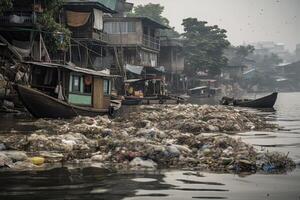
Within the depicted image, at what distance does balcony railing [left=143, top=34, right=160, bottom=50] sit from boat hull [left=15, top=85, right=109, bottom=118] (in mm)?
23882

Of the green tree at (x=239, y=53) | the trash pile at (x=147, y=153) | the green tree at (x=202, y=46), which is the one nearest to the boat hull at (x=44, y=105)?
the trash pile at (x=147, y=153)

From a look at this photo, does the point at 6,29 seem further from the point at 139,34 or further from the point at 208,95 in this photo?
the point at 208,95

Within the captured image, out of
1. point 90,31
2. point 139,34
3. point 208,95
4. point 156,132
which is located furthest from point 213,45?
point 156,132

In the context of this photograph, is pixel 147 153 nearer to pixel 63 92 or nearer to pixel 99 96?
pixel 63 92

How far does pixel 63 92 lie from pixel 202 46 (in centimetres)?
4168

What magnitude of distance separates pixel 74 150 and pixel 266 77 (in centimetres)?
8551

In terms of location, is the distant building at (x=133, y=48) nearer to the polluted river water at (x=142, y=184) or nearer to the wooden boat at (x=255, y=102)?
the wooden boat at (x=255, y=102)

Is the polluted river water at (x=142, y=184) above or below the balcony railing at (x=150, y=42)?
below

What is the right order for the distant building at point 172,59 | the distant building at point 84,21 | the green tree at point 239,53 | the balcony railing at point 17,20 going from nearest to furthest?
the balcony railing at point 17,20 < the distant building at point 84,21 < the distant building at point 172,59 < the green tree at point 239,53

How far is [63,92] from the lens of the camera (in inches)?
772

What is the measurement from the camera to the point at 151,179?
26.9 feet

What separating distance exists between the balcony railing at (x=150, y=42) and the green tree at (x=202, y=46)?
11.5 meters

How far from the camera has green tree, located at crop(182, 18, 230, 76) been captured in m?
59.0

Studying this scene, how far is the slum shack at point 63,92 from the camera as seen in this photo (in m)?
18.2
